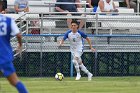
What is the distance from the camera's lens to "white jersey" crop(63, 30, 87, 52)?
69.7 feet

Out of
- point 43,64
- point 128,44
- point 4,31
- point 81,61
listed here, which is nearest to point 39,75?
point 43,64

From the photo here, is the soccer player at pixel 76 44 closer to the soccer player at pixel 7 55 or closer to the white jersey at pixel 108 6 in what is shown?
the white jersey at pixel 108 6

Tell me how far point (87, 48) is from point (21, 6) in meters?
2.97

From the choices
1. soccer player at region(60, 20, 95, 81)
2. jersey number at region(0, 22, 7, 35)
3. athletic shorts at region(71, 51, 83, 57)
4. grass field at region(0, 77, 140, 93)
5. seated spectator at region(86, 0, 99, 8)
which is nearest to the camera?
jersey number at region(0, 22, 7, 35)

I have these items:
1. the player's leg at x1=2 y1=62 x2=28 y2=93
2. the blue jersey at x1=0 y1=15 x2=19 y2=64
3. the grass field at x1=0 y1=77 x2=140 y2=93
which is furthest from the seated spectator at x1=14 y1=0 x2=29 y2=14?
the player's leg at x1=2 y1=62 x2=28 y2=93

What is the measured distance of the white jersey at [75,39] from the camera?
21234 mm

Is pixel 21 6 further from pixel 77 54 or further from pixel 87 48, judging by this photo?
pixel 77 54

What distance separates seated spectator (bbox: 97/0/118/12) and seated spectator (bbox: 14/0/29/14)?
2.68 meters

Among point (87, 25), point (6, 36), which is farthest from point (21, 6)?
point (6, 36)

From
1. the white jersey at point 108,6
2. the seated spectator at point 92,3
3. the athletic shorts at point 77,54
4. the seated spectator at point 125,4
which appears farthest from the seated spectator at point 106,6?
the athletic shorts at point 77,54

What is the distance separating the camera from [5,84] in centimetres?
1905

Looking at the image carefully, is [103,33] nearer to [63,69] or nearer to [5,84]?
[63,69]

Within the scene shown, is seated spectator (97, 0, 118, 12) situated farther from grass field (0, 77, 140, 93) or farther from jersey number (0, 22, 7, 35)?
jersey number (0, 22, 7, 35)

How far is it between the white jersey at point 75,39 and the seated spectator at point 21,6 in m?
2.67
